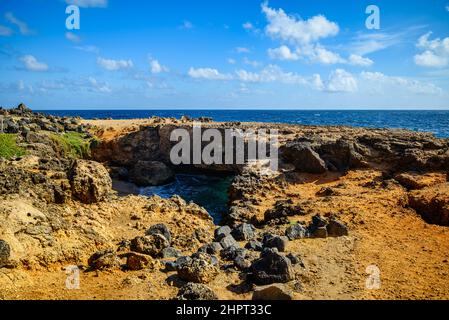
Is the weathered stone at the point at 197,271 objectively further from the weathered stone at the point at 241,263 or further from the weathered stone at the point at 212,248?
the weathered stone at the point at 212,248

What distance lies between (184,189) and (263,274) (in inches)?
811

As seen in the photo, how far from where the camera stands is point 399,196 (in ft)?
58.2

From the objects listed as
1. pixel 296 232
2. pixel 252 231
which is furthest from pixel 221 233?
pixel 296 232

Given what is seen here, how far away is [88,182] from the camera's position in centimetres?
1462

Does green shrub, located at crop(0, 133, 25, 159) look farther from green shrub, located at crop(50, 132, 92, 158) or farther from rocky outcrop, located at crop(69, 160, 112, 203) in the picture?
rocky outcrop, located at crop(69, 160, 112, 203)

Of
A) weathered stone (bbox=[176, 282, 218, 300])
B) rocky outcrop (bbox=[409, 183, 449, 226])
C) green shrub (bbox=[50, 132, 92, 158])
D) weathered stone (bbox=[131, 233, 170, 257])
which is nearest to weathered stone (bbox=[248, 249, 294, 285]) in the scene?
weathered stone (bbox=[176, 282, 218, 300])

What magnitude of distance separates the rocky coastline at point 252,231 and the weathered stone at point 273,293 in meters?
0.03

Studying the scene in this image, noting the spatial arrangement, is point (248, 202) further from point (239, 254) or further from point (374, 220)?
point (239, 254)

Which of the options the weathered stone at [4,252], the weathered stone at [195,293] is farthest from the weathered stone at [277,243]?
the weathered stone at [4,252]

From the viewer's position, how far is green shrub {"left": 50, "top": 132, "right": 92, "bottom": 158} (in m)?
30.7

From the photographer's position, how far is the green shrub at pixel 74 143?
101 ft

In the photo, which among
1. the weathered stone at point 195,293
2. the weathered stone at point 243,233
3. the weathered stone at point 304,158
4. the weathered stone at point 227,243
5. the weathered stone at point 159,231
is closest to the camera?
the weathered stone at point 195,293
